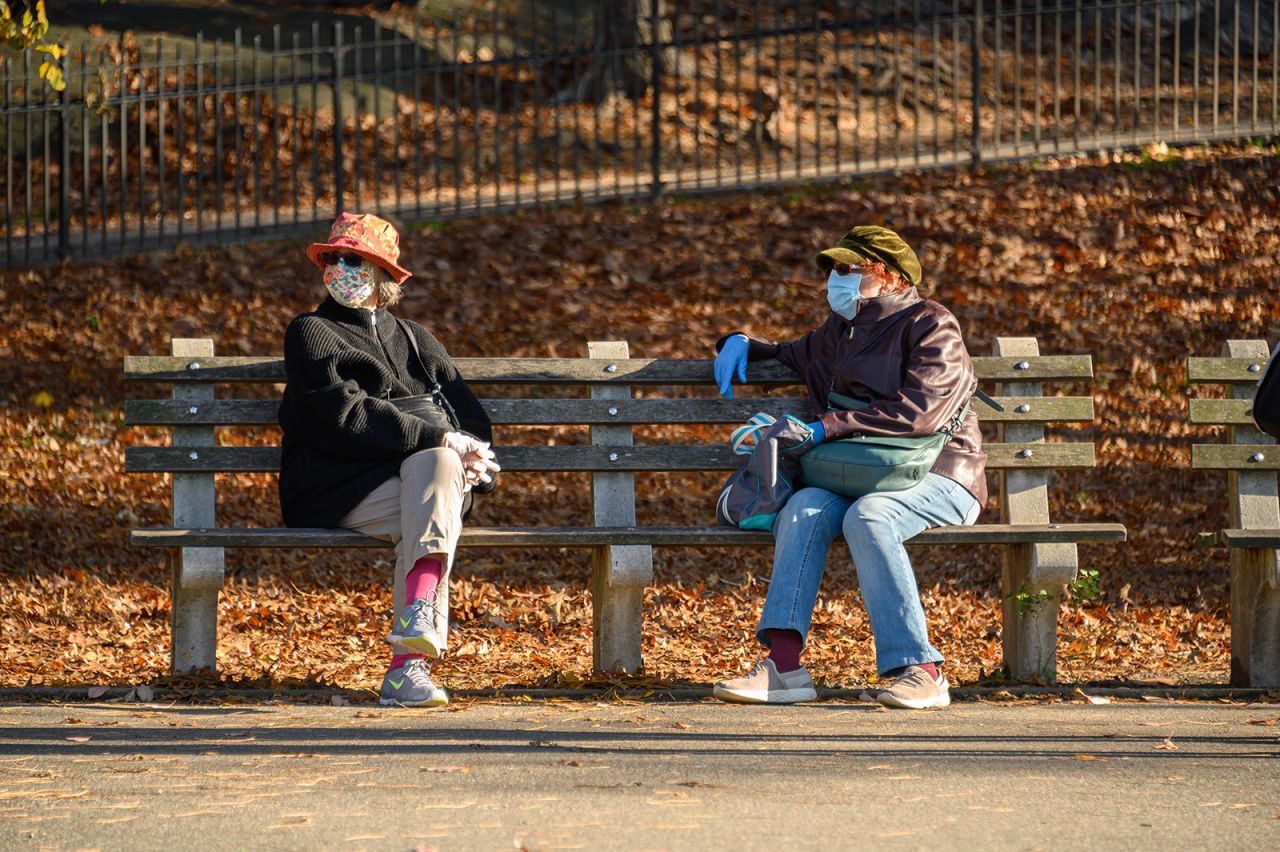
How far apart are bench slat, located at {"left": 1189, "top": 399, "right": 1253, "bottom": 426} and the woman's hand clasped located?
8.14 feet

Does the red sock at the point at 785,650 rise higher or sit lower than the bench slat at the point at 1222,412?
lower

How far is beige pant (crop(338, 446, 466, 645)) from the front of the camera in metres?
5.14

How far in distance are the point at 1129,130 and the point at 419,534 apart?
9641mm

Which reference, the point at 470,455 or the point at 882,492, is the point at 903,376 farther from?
the point at 470,455

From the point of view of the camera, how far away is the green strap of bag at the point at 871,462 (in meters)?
5.32

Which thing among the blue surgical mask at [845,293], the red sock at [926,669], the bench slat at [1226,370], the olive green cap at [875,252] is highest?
the olive green cap at [875,252]

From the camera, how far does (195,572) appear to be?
5355mm

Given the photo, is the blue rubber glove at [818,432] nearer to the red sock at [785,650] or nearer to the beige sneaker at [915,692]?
the red sock at [785,650]

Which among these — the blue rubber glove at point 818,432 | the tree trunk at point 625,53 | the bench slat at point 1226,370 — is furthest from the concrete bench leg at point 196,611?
the tree trunk at point 625,53

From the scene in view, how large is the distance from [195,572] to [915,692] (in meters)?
2.33

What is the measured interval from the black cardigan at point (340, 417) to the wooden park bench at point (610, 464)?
0.17 metres

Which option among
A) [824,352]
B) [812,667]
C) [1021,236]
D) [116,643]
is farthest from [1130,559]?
[116,643]

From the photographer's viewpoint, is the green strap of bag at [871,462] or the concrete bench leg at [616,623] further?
the concrete bench leg at [616,623]

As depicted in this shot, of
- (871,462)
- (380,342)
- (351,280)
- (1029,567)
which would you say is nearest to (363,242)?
(351,280)
